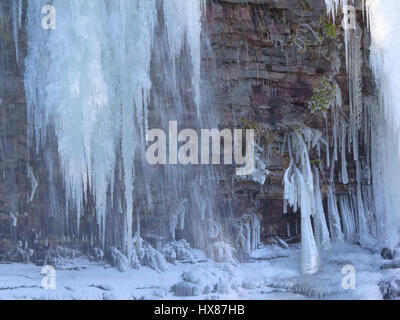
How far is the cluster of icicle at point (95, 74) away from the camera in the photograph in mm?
5020

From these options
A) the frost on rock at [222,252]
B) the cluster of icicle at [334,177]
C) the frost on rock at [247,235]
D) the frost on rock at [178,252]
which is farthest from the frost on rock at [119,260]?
the cluster of icicle at [334,177]

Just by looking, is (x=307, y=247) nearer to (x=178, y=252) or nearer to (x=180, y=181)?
(x=178, y=252)

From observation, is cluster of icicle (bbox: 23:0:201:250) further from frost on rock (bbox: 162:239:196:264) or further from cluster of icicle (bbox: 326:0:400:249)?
cluster of icicle (bbox: 326:0:400:249)

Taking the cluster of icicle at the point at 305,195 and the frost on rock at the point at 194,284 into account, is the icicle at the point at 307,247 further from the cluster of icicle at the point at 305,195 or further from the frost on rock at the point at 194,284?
the frost on rock at the point at 194,284

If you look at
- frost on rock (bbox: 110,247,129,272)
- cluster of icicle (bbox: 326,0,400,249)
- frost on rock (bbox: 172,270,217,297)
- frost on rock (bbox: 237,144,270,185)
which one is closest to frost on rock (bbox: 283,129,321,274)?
frost on rock (bbox: 237,144,270,185)

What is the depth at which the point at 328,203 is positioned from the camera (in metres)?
6.13

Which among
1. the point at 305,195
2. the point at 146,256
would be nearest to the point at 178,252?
the point at 146,256

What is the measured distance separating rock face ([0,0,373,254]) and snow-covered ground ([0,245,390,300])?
608mm

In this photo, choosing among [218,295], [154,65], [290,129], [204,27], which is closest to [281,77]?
[290,129]

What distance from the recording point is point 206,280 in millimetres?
5352

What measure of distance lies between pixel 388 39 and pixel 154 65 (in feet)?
9.26

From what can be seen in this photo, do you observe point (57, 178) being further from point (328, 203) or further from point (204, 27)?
point (328, 203)

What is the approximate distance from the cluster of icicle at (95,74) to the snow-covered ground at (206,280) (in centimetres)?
56

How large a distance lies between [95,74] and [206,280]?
8.90ft
